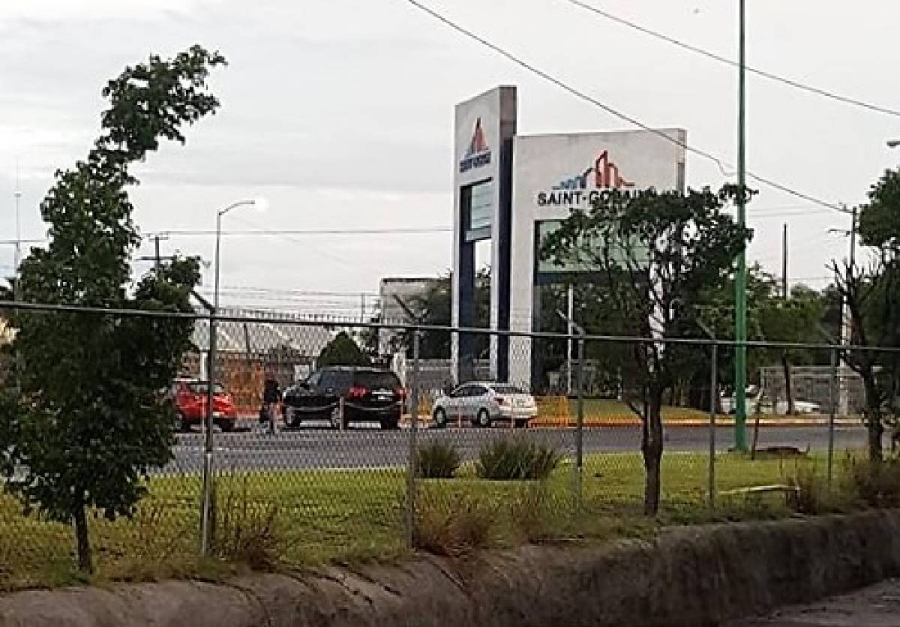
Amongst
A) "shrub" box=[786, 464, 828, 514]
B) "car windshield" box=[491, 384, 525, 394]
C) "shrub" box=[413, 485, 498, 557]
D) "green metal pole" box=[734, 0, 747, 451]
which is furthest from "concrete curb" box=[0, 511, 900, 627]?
"green metal pole" box=[734, 0, 747, 451]

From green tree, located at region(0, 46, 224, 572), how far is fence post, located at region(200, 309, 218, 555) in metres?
0.25

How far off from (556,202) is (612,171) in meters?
2.18

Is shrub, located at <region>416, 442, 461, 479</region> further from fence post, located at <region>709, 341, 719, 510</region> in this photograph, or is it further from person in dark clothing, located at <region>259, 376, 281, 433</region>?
fence post, located at <region>709, 341, 719, 510</region>

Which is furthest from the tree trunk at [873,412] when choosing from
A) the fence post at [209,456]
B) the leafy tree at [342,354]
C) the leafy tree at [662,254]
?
the fence post at [209,456]

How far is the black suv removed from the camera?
11.3m

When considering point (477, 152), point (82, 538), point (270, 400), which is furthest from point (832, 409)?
point (477, 152)

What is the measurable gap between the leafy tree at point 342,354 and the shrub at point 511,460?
2557 millimetres

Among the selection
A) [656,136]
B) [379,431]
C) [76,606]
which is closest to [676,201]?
[379,431]

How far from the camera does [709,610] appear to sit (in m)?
14.4

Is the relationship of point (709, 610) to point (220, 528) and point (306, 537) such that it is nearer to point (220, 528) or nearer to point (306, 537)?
point (306, 537)

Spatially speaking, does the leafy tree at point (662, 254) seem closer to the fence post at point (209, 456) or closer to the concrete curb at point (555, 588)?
the concrete curb at point (555, 588)

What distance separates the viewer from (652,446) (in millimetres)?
16156

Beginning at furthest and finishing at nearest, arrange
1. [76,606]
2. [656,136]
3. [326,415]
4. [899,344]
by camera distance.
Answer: [656,136], [899,344], [326,415], [76,606]

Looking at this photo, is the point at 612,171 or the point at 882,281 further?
the point at 612,171
